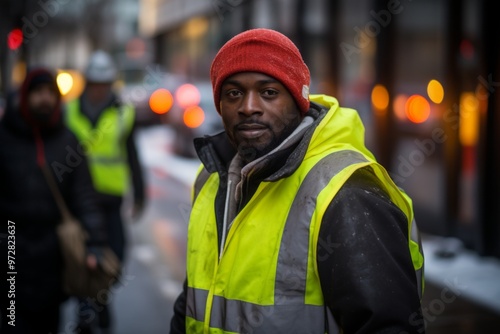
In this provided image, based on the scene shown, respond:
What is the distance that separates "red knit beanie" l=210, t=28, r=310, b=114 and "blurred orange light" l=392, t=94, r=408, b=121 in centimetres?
758

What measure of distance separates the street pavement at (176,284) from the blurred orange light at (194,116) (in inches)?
193

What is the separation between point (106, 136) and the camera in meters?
6.05

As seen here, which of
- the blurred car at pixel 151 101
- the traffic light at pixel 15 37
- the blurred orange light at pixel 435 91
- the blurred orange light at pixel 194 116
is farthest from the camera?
the blurred car at pixel 151 101

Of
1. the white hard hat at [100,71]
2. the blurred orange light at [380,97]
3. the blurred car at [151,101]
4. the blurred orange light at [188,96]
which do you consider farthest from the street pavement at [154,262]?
the blurred car at [151,101]

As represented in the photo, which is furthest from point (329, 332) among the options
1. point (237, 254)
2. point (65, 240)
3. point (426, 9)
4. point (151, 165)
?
point (151, 165)

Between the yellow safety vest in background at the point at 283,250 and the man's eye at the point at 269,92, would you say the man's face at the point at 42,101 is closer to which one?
the yellow safety vest in background at the point at 283,250

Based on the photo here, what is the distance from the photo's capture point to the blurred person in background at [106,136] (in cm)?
595

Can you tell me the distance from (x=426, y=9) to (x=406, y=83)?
1.00m

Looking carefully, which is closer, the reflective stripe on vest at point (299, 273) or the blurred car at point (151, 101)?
the reflective stripe on vest at point (299, 273)

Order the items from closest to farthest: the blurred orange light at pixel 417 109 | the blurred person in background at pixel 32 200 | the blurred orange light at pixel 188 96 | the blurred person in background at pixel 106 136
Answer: the blurred person in background at pixel 32 200 < the blurred person in background at pixel 106 136 < the blurred orange light at pixel 417 109 < the blurred orange light at pixel 188 96

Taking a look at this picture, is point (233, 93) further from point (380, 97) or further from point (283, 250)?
point (380, 97)

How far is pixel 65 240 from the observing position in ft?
13.8

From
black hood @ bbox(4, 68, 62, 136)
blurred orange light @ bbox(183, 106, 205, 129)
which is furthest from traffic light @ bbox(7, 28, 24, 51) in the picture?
black hood @ bbox(4, 68, 62, 136)

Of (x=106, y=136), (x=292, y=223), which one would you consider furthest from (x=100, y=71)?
(x=292, y=223)
